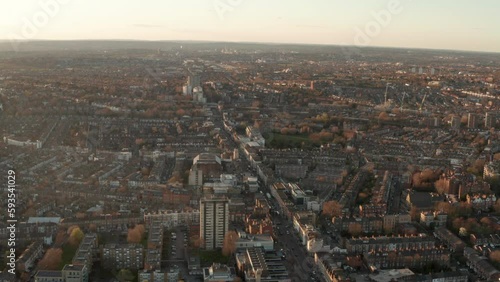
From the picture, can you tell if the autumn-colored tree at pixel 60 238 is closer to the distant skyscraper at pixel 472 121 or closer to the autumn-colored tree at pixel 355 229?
the autumn-colored tree at pixel 355 229

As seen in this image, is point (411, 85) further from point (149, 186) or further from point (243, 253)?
point (243, 253)

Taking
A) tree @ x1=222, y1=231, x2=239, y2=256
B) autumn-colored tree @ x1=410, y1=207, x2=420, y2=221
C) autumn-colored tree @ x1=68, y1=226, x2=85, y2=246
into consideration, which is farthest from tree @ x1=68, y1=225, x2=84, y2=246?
autumn-colored tree @ x1=410, y1=207, x2=420, y2=221

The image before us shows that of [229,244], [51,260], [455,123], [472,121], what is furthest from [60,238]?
[472,121]

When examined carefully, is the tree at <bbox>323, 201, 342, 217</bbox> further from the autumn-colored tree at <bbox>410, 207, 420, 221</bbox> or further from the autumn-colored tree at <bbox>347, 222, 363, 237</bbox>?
the autumn-colored tree at <bbox>410, 207, 420, 221</bbox>

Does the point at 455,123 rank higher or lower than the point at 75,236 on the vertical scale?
higher

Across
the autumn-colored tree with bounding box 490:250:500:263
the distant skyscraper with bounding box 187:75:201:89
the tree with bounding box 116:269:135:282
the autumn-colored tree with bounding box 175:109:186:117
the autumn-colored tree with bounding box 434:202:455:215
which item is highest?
the distant skyscraper with bounding box 187:75:201:89

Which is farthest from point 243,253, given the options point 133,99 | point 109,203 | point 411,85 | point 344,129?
point 411,85

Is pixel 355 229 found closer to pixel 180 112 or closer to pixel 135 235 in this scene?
pixel 135 235
